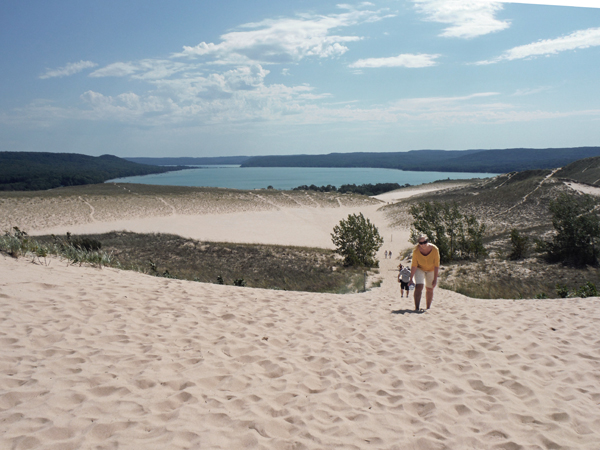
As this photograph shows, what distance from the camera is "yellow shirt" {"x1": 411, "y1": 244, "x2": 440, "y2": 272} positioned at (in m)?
7.80

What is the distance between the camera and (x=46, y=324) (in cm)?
537

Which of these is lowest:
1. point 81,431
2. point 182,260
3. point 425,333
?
point 182,260

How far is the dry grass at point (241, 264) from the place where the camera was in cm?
1515

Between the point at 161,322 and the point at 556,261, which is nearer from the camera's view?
the point at 161,322

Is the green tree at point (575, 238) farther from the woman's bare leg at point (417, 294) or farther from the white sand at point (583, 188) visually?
the white sand at point (583, 188)

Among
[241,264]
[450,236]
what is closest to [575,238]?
[450,236]

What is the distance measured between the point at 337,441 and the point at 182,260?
60.3 ft

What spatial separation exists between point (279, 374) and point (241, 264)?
15850mm

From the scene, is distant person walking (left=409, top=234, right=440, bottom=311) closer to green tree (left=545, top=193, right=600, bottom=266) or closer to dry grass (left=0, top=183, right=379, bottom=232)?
green tree (left=545, top=193, right=600, bottom=266)

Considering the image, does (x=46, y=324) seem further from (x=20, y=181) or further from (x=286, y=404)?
(x=20, y=181)

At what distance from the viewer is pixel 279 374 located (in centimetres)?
443

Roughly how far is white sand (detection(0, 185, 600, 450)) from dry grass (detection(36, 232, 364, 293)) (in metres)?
6.43

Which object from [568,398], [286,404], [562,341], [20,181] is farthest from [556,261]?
[20,181]

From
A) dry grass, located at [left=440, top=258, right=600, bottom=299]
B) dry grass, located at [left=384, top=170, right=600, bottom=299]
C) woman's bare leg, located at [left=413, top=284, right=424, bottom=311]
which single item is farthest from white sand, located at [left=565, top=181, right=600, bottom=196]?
woman's bare leg, located at [left=413, top=284, right=424, bottom=311]
